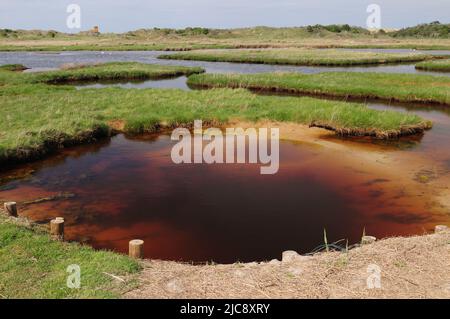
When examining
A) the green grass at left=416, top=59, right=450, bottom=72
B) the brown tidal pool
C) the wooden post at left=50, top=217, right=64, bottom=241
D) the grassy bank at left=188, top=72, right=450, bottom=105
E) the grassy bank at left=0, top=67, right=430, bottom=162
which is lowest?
the brown tidal pool

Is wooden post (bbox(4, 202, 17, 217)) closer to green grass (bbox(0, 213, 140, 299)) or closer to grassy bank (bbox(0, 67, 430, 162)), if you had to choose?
green grass (bbox(0, 213, 140, 299))

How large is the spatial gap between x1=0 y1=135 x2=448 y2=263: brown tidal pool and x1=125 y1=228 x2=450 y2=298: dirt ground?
94.4 inches

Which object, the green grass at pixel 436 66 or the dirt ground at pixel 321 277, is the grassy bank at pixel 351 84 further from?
the dirt ground at pixel 321 277

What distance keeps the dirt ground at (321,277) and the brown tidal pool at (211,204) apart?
7.87ft

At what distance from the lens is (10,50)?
94562mm

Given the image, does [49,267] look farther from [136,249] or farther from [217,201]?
[217,201]

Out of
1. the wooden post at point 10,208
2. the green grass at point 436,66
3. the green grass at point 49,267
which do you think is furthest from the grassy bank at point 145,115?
the green grass at point 436,66

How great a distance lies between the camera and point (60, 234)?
10.9 meters

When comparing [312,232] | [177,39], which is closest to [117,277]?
[312,232]

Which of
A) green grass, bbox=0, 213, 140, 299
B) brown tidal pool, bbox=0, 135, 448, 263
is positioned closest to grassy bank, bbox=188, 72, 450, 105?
brown tidal pool, bbox=0, 135, 448, 263

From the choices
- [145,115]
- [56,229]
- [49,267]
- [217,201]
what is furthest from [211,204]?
[145,115]

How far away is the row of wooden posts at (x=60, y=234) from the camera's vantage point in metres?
9.72

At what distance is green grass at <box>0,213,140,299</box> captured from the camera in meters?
8.12
